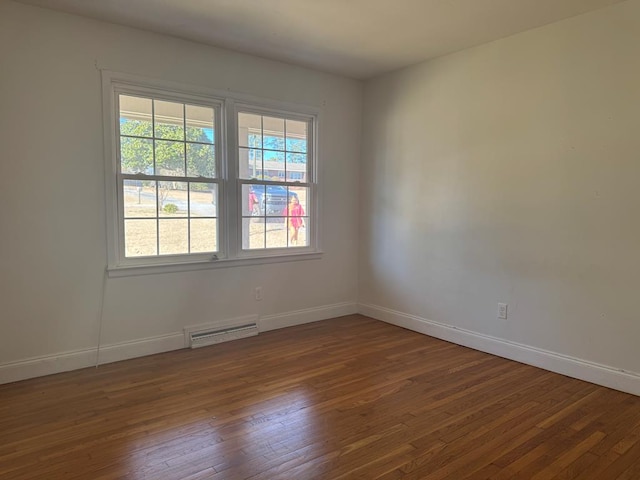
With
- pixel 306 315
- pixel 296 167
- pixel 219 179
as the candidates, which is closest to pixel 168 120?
pixel 219 179

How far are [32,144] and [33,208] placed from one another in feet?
1.49

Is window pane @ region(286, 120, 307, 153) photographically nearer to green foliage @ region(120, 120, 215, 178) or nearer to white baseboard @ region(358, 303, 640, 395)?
green foliage @ region(120, 120, 215, 178)

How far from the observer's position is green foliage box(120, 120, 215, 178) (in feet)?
11.2

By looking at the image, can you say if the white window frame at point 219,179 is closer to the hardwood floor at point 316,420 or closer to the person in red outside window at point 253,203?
the person in red outside window at point 253,203

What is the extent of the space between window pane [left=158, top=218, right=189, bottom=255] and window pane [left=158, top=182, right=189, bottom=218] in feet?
0.22

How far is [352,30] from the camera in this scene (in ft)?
11.0

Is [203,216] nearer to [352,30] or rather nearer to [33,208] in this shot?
[33,208]

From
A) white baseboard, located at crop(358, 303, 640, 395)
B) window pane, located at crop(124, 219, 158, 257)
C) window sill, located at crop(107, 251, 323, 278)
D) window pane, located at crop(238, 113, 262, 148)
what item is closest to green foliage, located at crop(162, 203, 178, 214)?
window pane, located at crop(124, 219, 158, 257)

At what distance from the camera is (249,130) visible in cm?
403

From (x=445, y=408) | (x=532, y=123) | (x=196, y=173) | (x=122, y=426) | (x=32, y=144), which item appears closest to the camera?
(x=122, y=426)

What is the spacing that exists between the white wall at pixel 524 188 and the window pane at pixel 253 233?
135 centimetres

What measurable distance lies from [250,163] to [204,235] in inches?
32.5

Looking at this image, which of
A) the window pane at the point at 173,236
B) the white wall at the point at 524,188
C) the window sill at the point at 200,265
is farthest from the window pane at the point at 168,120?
the white wall at the point at 524,188

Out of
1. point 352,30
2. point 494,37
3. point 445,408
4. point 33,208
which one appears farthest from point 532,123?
point 33,208
